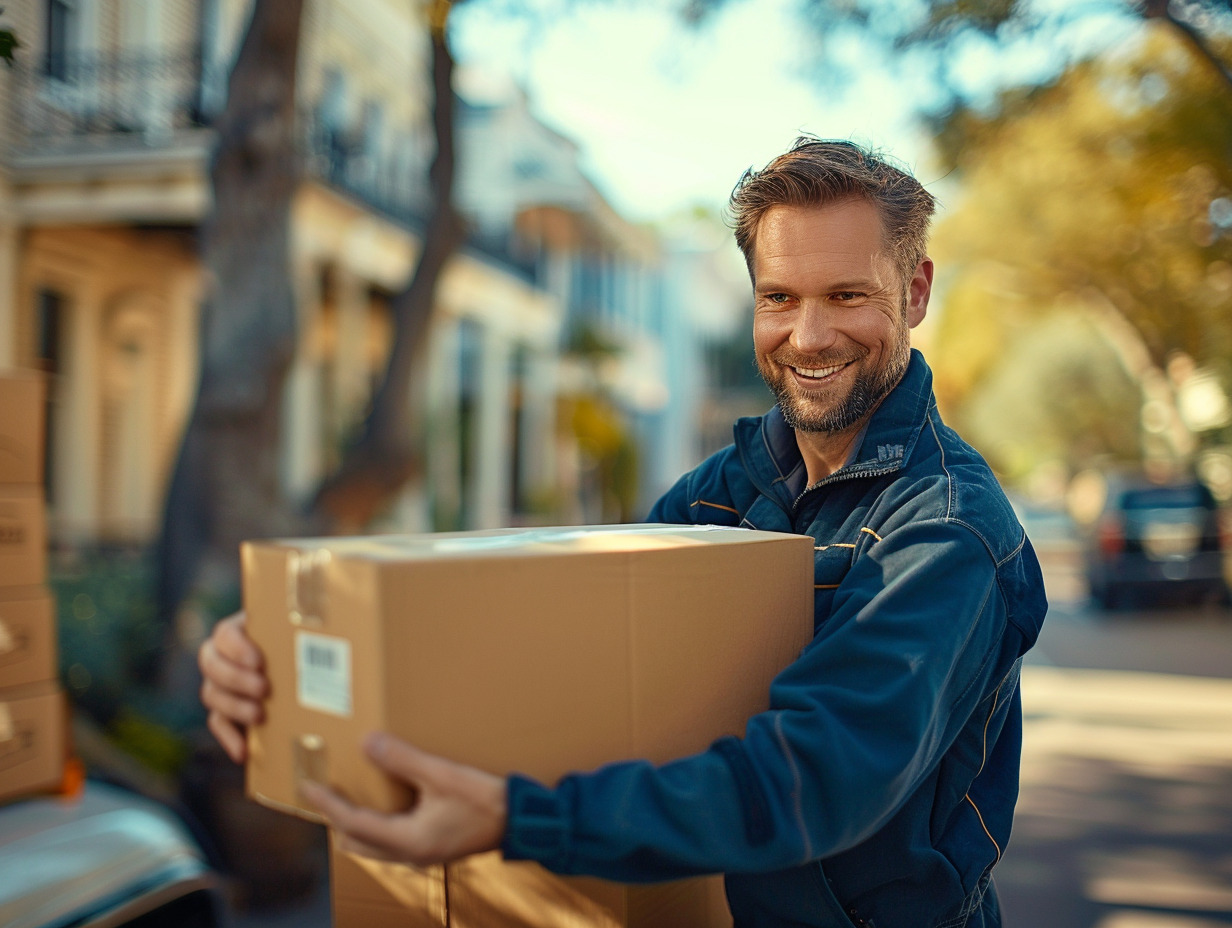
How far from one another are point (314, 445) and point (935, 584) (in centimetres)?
1488

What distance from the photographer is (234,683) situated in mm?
1595

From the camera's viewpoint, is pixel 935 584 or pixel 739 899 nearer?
pixel 935 584

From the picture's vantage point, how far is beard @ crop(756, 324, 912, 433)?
1908 millimetres

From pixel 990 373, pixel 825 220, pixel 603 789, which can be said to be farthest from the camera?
pixel 990 373

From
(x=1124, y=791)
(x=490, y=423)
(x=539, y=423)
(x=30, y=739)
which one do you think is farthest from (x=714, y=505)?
(x=539, y=423)

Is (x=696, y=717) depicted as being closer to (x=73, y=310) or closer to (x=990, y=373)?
(x=73, y=310)

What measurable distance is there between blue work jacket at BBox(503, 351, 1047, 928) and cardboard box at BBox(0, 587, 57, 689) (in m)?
1.53

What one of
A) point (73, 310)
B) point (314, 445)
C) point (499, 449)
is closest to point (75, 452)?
point (73, 310)

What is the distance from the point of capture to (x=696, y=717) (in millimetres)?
1620

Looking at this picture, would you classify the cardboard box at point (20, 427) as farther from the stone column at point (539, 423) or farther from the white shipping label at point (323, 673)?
the stone column at point (539, 423)

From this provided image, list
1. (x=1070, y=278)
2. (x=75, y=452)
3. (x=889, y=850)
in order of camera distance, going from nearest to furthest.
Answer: (x=889, y=850) < (x=75, y=452) < (x=1070, y=278)

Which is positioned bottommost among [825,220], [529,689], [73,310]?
[529,689]

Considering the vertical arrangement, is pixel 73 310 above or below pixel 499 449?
above

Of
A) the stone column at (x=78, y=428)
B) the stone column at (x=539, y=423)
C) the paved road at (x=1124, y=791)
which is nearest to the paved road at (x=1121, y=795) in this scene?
the paved road at (x=1124, y=791)
